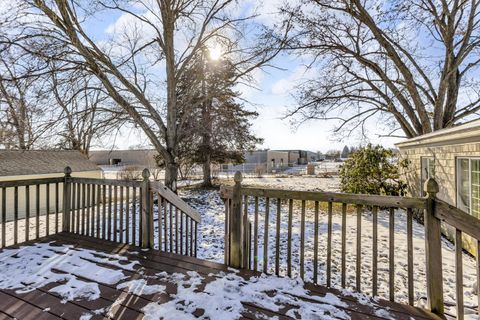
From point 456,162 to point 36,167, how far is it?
1685 centimetres

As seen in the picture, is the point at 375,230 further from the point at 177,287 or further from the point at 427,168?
the point at 427,168

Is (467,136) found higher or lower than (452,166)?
higher

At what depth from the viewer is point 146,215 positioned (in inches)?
136

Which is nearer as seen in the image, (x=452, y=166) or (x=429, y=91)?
(x=452, y=166)

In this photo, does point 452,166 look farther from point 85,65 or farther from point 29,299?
point 85,65

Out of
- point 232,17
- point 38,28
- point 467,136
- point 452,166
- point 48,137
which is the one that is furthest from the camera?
point 232,17

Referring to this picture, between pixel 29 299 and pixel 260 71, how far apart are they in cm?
826

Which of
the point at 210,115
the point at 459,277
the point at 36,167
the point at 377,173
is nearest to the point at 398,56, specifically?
the point at 377,173

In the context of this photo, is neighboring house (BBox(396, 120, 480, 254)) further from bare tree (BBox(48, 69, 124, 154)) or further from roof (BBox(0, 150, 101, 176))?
roof (BBox(0, 150, 101, 176))

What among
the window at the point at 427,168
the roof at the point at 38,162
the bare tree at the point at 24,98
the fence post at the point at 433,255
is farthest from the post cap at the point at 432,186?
the roof at the point at 38,162

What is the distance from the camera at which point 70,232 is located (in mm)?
4156

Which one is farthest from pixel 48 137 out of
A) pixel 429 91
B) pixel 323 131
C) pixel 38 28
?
pixel 429 91

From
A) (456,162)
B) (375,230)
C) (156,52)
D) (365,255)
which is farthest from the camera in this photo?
(156,52)

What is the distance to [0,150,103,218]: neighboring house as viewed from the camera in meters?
11.7
